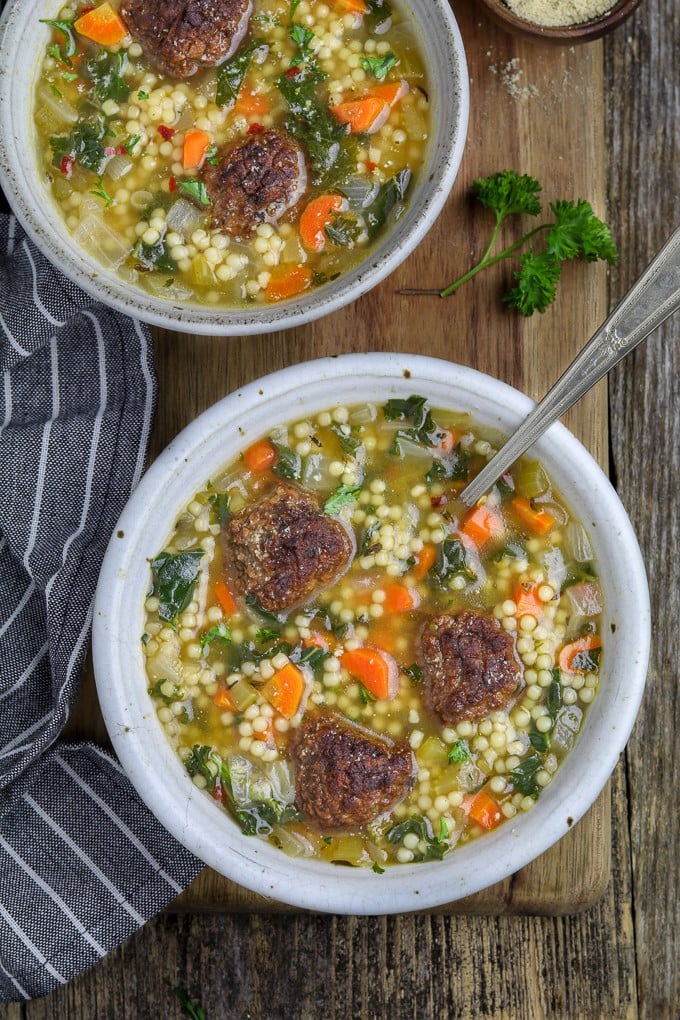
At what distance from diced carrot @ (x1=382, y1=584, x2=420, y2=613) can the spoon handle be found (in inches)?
14.3

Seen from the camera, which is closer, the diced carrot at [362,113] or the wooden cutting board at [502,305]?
the diced carrot at [362,113]

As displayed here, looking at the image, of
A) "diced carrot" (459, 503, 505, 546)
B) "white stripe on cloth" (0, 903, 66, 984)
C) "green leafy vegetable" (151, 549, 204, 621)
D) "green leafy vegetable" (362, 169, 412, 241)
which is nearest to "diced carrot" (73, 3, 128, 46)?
"green leafy vegetable" (362, 169, 412, 241)

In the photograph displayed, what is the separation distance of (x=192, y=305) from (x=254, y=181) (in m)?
0.42

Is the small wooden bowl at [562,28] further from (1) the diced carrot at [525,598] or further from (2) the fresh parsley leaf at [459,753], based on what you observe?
(2) the fresh parsley leaf at [459,753]

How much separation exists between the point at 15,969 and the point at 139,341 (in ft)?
7.33

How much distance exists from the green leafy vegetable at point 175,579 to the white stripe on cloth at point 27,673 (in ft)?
2.31

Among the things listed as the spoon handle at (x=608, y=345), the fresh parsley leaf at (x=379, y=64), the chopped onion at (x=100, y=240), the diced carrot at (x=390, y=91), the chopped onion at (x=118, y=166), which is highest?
the fresh parsley leaf at (x=379, y=64)

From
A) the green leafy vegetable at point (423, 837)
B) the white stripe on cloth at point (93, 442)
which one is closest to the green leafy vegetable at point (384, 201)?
the white stripe on cloth at point (93, 442)

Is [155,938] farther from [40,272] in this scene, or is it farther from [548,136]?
[548,136]

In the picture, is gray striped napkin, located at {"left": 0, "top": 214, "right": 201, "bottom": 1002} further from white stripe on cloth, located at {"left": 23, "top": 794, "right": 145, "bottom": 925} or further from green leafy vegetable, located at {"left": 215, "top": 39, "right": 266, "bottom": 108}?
green leafy vegetable, located at {"left": 215, "top": 39, "right": 266, "bottom": 108}

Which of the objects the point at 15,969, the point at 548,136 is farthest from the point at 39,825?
the point at 548,136

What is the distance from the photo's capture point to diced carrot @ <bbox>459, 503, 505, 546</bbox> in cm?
312

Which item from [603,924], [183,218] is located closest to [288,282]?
[183,218]

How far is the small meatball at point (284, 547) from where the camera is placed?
9.90 feet
